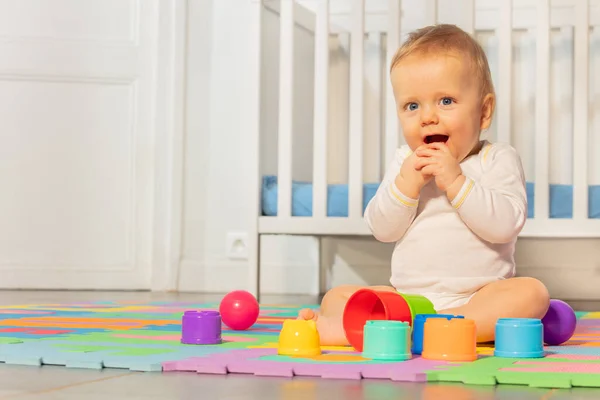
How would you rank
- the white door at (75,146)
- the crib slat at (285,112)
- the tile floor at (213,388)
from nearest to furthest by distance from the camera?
the tile floor at (213,388) → the crib slat at (285,112) → the white door at (75,146)

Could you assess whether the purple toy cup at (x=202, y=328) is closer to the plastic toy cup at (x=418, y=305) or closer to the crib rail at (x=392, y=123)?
the plastic toy cup at (x=418, y=305)

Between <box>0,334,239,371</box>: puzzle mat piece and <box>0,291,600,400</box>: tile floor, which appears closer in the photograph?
<box>0,291,600,400</box>: tile floor

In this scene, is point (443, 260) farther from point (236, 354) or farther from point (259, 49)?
point (259, 49)

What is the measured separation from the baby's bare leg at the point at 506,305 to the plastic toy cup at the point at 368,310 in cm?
12

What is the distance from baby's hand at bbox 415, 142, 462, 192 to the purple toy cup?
371 millimetres

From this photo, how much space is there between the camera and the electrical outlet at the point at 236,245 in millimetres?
2971

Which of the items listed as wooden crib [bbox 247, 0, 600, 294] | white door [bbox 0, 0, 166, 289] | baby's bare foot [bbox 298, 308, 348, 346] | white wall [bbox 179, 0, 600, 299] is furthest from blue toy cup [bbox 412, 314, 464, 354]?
white door [bbox 0, 0, 166, 289]

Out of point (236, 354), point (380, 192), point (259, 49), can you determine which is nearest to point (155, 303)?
point (259, 49)

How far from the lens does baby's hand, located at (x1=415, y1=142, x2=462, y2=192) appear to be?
133cm

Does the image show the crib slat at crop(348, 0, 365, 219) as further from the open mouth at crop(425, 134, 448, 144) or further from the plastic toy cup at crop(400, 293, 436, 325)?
the plastic toy cup at crop(400, 293, 436, 325)

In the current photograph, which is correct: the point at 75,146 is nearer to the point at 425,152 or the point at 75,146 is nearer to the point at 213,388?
the point at 425,152

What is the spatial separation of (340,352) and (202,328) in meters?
0.20

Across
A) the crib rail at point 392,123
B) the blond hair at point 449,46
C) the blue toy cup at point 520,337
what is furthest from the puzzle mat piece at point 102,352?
the crib rail at point 392,123

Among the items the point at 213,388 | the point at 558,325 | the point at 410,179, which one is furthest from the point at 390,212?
the point at 213,388
